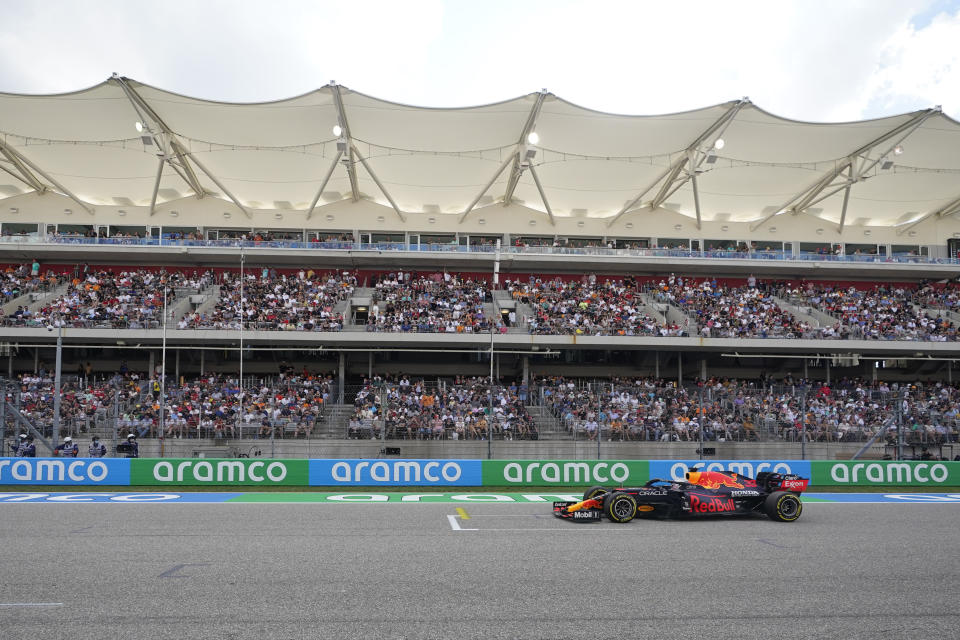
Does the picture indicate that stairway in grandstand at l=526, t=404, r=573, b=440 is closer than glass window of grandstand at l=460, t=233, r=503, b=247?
Yes

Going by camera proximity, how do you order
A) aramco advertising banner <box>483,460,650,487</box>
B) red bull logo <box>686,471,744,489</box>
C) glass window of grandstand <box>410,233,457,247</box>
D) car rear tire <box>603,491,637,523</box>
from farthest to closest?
glass window of grandstand <box>410,233,457,247</box> → aramco advertising banner <box>483,460,650,487</box> → red bull logo <box>686,471,744,489</box> → car rear tire <box>603,491,637,523</box>

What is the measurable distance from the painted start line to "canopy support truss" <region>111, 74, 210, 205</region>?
52.5 feet

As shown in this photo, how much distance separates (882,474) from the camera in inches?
809

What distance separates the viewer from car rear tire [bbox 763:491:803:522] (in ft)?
45.7

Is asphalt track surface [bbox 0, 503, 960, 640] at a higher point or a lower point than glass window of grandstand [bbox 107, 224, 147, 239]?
lower

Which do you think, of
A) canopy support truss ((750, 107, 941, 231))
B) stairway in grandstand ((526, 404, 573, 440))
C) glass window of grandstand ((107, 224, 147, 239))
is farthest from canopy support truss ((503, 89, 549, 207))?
glass window of grandstand ((107, 224, 147, 239))

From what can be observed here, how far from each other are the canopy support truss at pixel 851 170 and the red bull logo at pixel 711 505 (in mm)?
23027

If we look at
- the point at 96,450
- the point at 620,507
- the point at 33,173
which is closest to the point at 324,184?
the point at 33,173

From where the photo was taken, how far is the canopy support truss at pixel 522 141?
2856 cm

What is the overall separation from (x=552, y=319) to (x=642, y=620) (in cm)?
2549

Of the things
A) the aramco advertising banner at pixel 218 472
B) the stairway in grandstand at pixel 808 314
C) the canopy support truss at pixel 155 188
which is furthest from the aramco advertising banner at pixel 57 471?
the stairway in grandstand at pixel 808 314

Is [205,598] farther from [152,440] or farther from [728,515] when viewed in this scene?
[152,440]

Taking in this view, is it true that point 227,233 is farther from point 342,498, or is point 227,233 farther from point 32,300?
point 342,498

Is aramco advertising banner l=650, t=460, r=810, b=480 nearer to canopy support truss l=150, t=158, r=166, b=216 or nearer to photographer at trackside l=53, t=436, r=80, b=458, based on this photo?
photographer at trackside l=53, t=436, r=80, b=458
